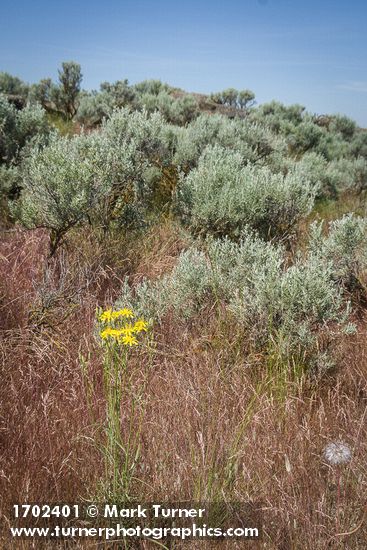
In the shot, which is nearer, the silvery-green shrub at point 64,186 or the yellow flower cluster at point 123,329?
the yellow flower cluster at point 123,329

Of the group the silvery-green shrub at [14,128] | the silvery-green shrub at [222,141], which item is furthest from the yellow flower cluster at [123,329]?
the silvery-green shrub at [14,128]

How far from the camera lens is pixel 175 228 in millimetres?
5855

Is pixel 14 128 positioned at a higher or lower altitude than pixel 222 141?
lower

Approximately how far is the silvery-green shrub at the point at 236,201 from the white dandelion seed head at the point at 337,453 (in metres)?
3.26

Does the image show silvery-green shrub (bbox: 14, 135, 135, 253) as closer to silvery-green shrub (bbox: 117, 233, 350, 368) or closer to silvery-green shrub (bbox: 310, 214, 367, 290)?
silvery-green shrub (bbox: 117, 233, 350, 368)

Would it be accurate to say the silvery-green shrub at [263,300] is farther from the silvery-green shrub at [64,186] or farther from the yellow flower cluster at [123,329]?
the yellow flower cluster at [123,329]

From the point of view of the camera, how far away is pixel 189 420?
8.51 ft

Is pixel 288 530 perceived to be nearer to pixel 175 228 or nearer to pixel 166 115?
pixel 175 228

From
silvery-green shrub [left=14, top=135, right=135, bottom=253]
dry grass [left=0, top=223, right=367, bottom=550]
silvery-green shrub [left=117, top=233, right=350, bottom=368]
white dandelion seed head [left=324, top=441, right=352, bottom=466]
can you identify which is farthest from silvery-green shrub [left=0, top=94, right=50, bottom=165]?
white dandelion seed head [left=324, top=441, right=352, bottom=466]

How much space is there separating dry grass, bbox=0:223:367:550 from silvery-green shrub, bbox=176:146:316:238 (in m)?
1.73

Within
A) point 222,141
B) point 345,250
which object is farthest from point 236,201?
point 222,141

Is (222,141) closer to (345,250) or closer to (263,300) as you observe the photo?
(345,250)

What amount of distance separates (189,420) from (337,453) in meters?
0.79

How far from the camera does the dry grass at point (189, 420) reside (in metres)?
2.19
